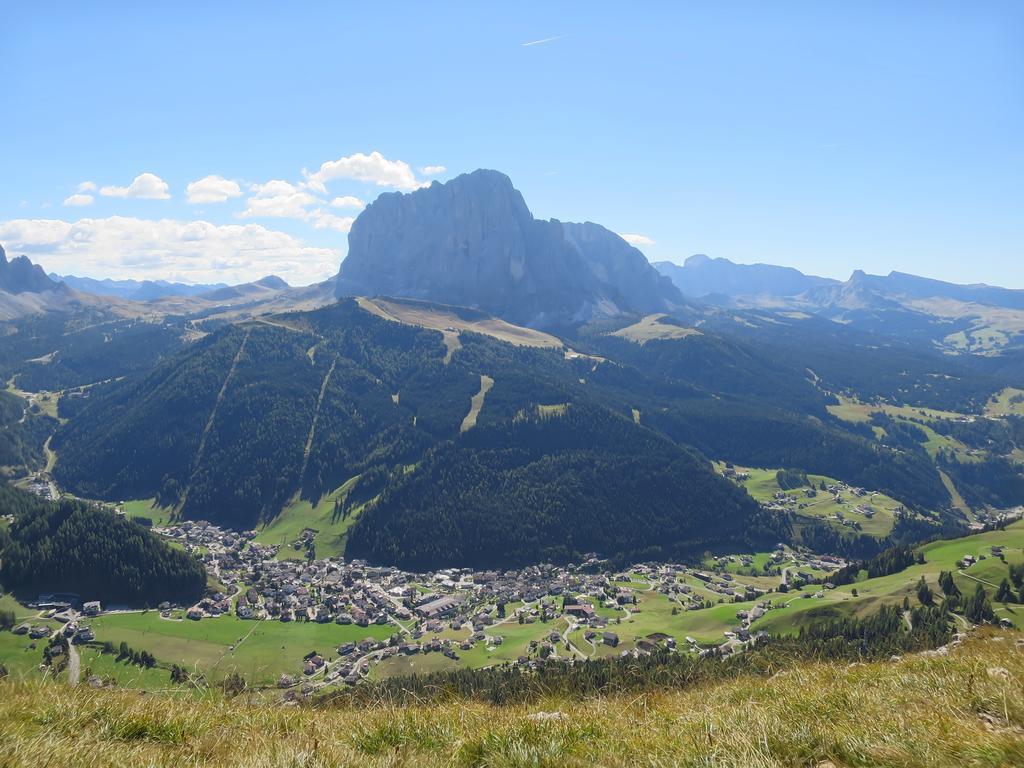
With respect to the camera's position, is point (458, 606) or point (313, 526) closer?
point (458, 606)

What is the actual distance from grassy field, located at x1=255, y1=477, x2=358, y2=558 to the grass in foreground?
148 metres

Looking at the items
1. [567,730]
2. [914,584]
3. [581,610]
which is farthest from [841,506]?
[567,730]

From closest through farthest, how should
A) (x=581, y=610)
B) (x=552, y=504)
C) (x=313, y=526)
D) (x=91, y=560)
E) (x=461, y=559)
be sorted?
(x=581, y=610) → (x=91, y=560) → (x=461, y=559) → (x=552, y=504) → (x=313, y=526)

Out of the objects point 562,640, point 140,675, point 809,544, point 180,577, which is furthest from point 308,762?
point 809,544

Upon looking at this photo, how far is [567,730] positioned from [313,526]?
16813 cm

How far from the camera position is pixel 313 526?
16088 centimetres

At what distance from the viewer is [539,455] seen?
609ft

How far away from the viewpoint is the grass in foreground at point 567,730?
238 inches

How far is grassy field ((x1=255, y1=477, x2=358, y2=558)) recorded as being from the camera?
484 feet

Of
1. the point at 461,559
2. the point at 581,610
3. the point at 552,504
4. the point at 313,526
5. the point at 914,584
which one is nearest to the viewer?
the point at 914,584

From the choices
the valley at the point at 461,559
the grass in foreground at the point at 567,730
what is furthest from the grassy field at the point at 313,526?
the grass in foreground at the point at 567,730

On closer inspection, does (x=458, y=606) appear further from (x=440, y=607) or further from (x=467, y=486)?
(x=467, y=486)

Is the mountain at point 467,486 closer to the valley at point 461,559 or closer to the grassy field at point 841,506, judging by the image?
the valley at point 461,559

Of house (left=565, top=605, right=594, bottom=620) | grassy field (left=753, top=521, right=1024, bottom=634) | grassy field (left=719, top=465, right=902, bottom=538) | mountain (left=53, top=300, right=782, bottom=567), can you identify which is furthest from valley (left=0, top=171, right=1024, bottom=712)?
grassy field (left=719, top=465, right=902, bottom=538)
